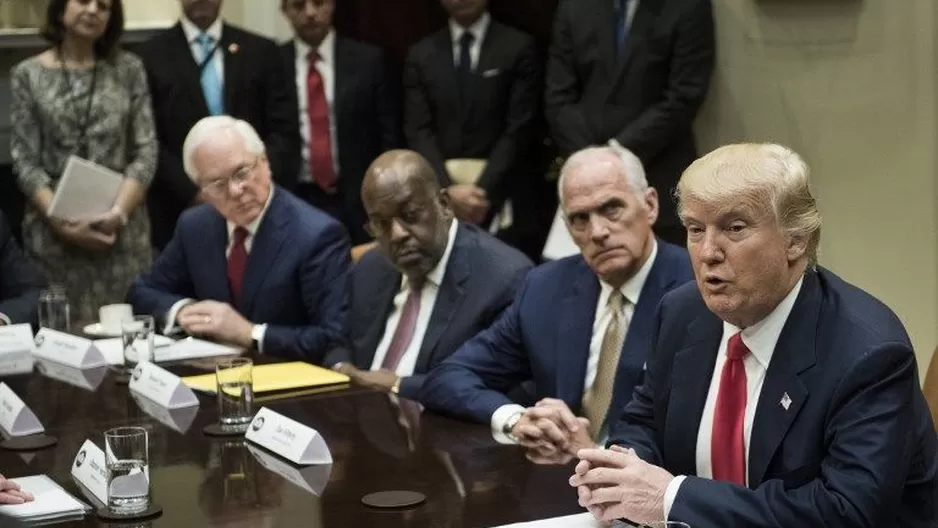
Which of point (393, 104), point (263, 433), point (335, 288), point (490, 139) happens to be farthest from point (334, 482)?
point (393, 104)

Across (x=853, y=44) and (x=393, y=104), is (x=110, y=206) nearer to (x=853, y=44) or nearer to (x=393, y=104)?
(x=393, y=104)

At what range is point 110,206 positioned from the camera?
21.1ft

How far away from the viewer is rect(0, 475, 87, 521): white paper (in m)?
2.78

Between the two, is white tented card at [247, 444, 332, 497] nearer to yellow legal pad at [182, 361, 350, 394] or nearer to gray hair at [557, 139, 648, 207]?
yellow legal pad at [182, 361, 350, 394]

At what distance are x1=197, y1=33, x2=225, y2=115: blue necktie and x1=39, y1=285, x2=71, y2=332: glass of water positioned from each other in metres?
1.93

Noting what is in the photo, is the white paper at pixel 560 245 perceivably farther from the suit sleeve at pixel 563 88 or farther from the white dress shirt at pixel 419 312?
the white dress shirt at pixel 419 312

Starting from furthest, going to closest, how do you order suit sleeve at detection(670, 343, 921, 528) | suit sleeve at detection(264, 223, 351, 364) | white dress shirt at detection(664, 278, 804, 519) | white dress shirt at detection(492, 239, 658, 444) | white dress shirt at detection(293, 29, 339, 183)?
1. white dress shirt at detection(293, 29, 339, 183)
2. suit sleeve at detection(264, 223, 351, 364)
3. white dress shirt at detection(492, 239, 658, 444)
4. white dress shirt at detection(664, 278, 804, 519)
5. suit sleeve at detection(670, 343, 921, 528)

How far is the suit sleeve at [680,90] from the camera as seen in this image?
19.2 feet

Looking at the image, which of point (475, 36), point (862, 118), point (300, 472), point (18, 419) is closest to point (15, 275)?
point (18, 419)

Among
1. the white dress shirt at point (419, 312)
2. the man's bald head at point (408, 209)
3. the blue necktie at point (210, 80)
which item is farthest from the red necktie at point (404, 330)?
the blue necktie at point (210, 80)

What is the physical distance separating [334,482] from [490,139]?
11.9 ft

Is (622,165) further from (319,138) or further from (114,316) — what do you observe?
(319,138)

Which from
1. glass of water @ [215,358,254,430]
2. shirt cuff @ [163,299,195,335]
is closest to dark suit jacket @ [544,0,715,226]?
shirt cuff @ [163,299,195,335]

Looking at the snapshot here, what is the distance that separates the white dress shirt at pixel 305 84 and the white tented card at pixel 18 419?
130 inches
